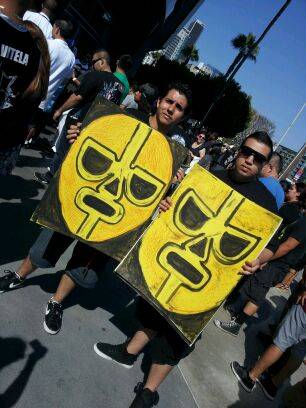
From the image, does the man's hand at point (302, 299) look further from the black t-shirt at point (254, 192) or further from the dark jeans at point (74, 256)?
the dark jeans at point (74, 256)

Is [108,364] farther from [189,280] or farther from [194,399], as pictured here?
[189,280]

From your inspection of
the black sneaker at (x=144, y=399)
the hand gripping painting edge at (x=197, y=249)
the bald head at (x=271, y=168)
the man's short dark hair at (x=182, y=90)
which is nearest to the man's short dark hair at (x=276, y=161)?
the bald head at (x=271, y=168)

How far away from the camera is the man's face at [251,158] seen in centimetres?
213

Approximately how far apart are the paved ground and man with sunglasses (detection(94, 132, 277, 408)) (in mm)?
184

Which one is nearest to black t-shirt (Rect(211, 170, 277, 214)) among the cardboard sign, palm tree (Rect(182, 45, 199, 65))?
the cardboard sign

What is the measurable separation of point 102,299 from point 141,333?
0.85m

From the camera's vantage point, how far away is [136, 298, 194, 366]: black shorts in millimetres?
2135

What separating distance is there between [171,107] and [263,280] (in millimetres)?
2451

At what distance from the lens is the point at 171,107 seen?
2223 millimetres

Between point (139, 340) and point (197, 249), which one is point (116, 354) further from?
point (197, 249)

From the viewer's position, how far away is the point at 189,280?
1980mm

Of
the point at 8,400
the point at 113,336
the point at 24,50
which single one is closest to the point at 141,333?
the point at 113,336

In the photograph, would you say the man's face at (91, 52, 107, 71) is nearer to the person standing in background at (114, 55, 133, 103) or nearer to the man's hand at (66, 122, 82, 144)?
the person standing in background at (114, 55, 133, 103)

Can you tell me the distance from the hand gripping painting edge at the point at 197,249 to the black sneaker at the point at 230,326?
80.6 inches
